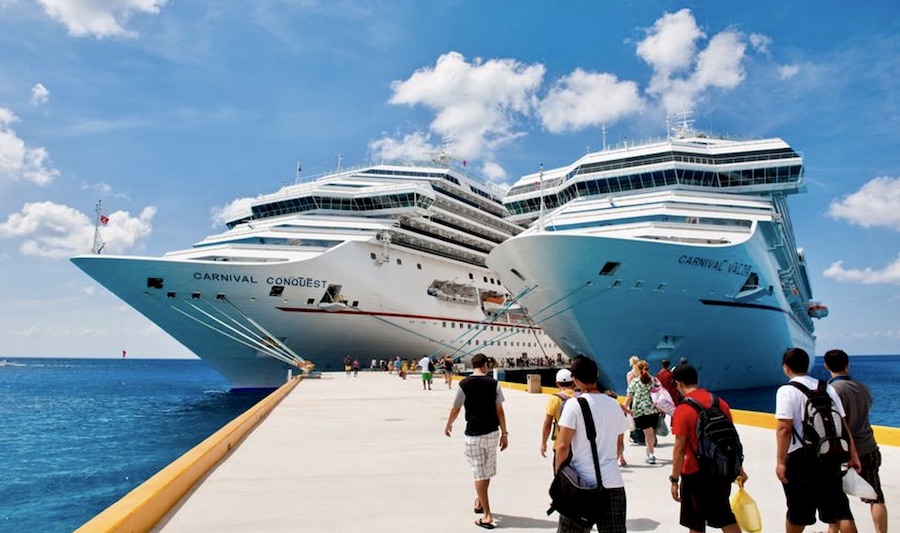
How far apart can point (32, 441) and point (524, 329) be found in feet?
103

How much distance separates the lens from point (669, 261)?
22.1 metres

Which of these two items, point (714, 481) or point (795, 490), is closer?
point (714, 481)

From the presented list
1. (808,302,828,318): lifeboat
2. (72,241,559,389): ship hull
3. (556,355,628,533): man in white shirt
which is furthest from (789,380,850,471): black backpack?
(808,302,828,318): lifeboat

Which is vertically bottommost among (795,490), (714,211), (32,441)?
(32,441)

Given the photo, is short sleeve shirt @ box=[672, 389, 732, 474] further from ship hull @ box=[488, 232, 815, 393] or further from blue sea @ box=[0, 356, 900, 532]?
ship hull @ box=[488, 232, 815, 393]

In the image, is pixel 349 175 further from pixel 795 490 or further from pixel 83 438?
pixel 795 490

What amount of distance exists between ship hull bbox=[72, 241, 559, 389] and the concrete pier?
17.8 metres

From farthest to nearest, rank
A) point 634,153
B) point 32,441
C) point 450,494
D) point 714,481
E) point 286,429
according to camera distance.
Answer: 1. point 634,153
2. point 32,441
3. point 286,429
4. point 450,494
5. point 714,481

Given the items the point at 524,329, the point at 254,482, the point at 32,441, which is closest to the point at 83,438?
the point at 32,441

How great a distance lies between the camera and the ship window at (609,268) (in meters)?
22.2

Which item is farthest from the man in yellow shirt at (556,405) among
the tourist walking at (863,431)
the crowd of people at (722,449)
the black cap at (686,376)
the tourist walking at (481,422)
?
the tourist walking at (863,431)

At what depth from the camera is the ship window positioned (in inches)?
875

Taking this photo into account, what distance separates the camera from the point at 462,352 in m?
38.0

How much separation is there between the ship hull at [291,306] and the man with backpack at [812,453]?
26129 mm
